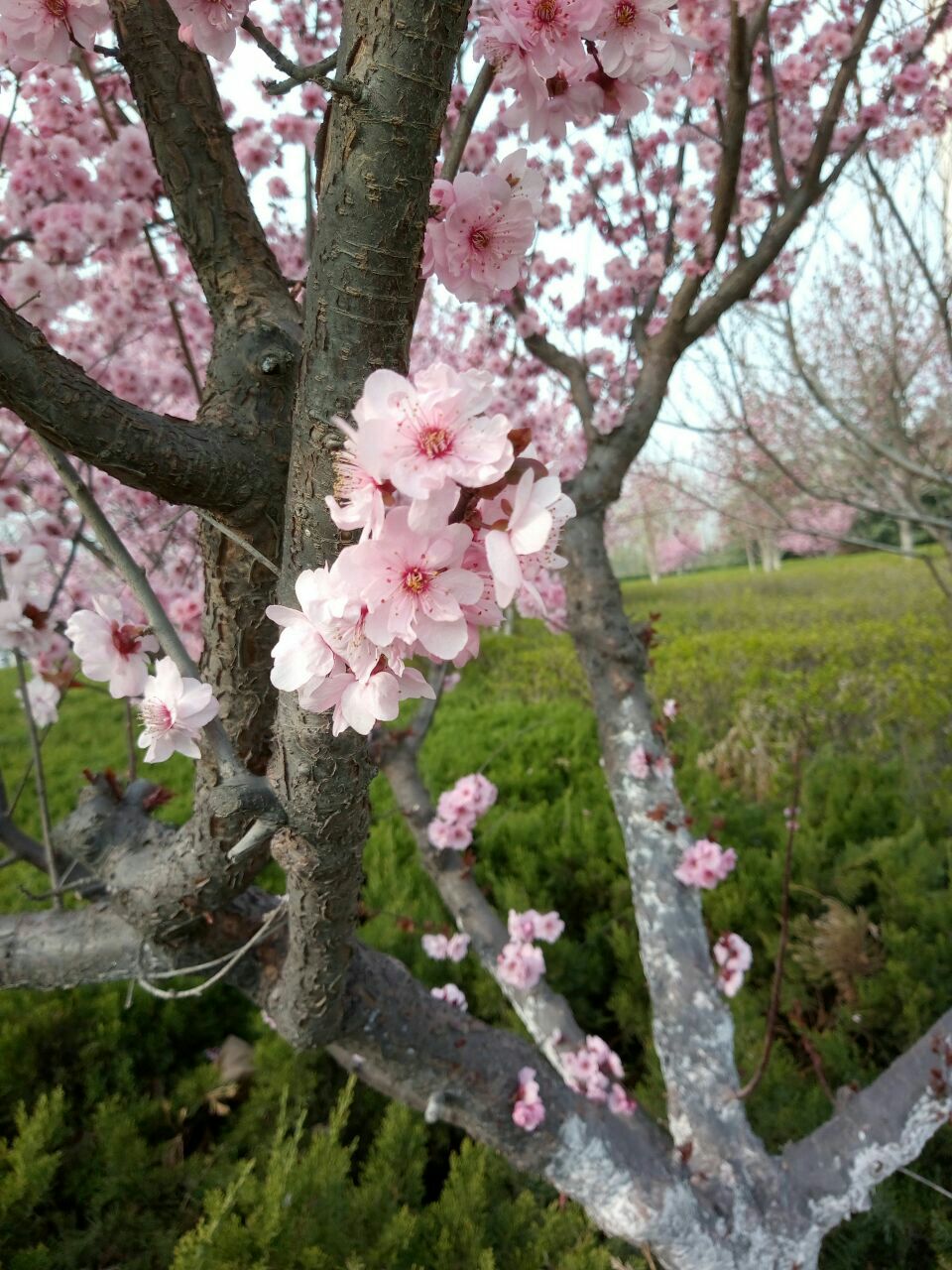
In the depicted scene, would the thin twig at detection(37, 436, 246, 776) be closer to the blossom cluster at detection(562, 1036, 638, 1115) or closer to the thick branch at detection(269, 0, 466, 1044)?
the thick branch at detection(269, 0, 466, 1044)

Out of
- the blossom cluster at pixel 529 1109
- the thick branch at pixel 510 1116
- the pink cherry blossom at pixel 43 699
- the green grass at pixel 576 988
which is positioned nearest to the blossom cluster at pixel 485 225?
the pink cherry blossom at pixel 43 699

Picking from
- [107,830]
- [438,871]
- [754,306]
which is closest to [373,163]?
[107,830]

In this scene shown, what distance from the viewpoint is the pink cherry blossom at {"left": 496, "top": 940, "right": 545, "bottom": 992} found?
213cm

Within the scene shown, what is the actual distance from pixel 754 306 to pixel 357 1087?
15.5 ft

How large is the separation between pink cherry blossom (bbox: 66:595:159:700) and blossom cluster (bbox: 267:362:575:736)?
0.50 m

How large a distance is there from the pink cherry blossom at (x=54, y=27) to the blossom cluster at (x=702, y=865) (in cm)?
223

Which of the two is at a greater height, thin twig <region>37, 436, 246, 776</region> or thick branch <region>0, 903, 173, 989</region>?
thin twig <region>37, 436, 246, 776</region>

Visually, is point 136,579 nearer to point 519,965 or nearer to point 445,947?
point 519,965

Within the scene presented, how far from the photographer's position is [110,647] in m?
1.08

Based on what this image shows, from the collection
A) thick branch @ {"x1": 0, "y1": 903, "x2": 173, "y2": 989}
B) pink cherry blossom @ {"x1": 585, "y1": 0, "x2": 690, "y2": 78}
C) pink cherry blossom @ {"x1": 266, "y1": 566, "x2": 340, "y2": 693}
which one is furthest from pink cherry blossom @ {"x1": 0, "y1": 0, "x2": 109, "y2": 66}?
thick branch @ {"x1": 0, "y1": 903, "x2": 173, "y2": 989}

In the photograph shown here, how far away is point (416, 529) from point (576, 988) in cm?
314

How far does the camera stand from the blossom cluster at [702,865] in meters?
2.14

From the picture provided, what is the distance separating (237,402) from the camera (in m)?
1.14

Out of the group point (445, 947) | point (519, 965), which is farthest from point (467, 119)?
point (445, 947)
